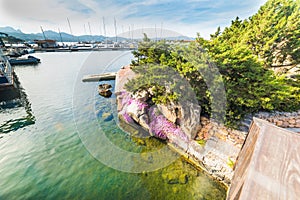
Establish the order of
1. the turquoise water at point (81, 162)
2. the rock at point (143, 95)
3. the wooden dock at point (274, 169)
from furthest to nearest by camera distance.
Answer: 1. the rock at point (143, 95)
2. the turquoise water at point (81, 162)
3. the wooden dock at point (274, 169)

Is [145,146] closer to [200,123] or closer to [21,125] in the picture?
[200,123]

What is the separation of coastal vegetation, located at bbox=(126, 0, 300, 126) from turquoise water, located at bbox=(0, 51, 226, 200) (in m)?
2.80

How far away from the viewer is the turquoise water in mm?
4672

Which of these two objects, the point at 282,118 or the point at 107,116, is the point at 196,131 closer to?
the point at 282,118

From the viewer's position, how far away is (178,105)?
6203 millimetres

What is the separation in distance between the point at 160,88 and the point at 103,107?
18.3 feet

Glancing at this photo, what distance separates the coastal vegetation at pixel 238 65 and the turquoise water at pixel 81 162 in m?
2.80

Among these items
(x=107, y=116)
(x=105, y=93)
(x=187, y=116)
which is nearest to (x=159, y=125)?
(x=187, y=116)

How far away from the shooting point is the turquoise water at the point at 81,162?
184 inches

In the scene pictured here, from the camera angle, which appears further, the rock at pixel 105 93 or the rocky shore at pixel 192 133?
the rock at pixel 105 93

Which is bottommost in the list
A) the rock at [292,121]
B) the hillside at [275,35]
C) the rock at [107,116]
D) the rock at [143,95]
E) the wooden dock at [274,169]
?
the rock at [107,116]

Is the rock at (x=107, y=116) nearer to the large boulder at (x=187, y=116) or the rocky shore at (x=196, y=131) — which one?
the rocky shore at (x=196, y=131)

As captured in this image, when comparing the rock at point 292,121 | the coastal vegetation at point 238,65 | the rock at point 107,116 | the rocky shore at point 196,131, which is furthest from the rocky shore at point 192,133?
the rock at point 292,121

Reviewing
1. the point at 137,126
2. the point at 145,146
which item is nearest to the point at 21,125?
the point at 137,126
